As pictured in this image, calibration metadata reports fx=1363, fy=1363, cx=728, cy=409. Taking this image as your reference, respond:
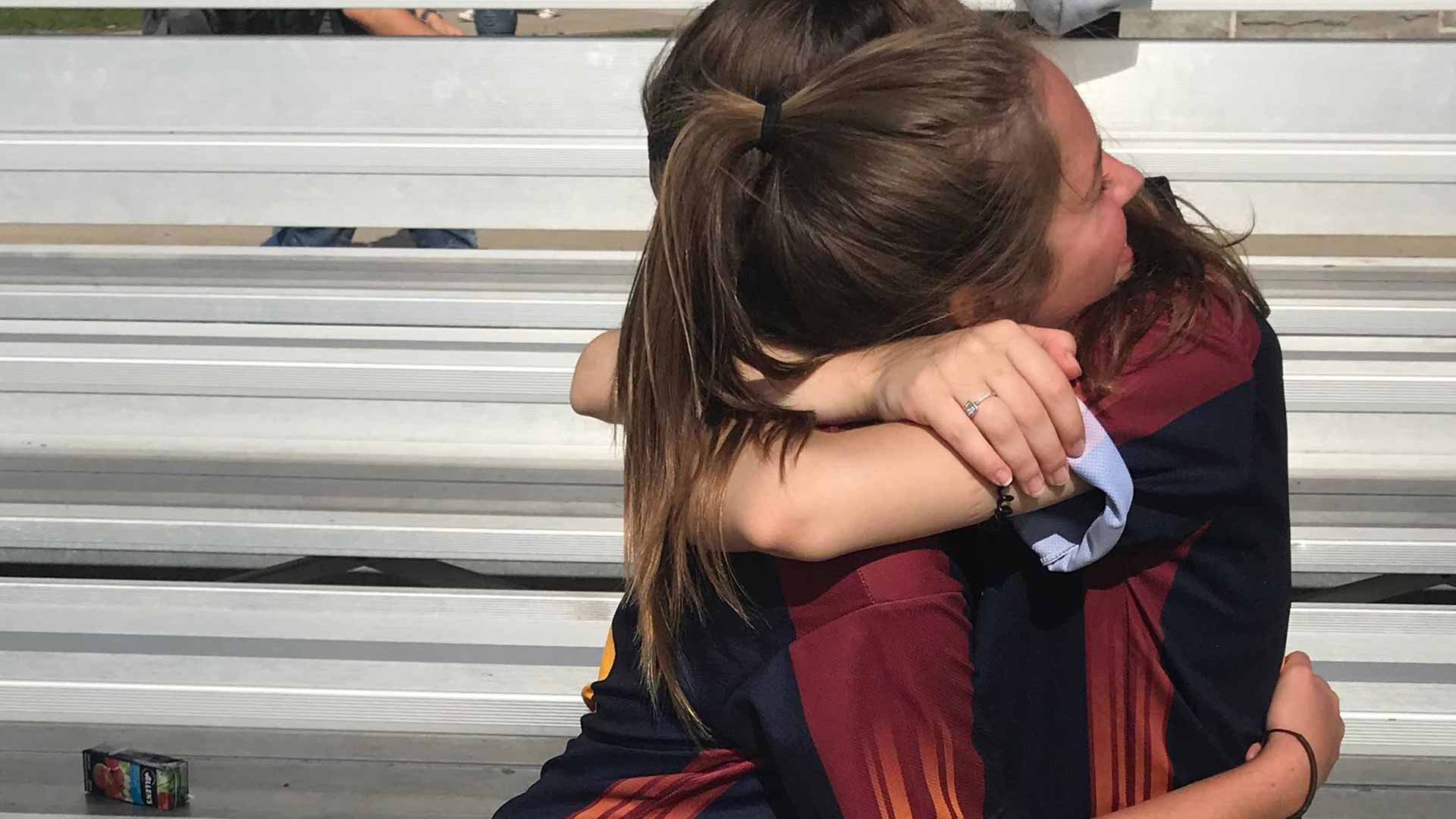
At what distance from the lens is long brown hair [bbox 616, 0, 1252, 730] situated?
971mm

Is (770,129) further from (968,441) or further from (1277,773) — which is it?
(1277,773)

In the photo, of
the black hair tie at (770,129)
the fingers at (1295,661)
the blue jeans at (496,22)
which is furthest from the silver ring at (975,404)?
the blue jeans at (496,22)

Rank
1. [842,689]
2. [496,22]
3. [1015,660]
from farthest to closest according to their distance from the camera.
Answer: [496,22] < [1015,660] < [842,689]

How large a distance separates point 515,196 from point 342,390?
1.64 ft

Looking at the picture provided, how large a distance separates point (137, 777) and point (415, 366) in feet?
2.49

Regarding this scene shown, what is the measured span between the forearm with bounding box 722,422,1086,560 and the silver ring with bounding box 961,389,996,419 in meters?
0.04

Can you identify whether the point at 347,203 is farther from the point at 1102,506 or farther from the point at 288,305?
the point at 1102,506

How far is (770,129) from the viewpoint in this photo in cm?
99

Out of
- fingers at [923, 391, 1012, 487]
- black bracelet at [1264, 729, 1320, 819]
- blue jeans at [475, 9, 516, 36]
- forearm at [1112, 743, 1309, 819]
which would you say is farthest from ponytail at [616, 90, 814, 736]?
blue jeans at [475, 9, 516, 36]

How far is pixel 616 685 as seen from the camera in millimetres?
1227

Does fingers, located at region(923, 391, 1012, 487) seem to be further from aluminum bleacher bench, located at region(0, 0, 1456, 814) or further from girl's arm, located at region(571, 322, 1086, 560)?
aluminum bleacher bench, located at region(0, 0, 1456, 814)

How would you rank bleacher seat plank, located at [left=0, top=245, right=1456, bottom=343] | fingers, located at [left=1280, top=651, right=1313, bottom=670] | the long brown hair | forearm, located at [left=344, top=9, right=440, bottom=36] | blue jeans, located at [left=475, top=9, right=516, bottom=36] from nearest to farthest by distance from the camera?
the long brown hair < fingers, located at [left=1280, top=651, right=1313, bottom=670] < bleacher seat plank, located at [left=0, top=245, right=1456, bottom=343] < forearm, located at [left=344, top=9, right=440, bottom=36] < blue jeans, located at [left=475, top=9, right=516, bottom=36]

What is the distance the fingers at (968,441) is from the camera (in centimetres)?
99

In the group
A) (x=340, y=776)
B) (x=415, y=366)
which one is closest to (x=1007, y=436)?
(x=340, y=776)
